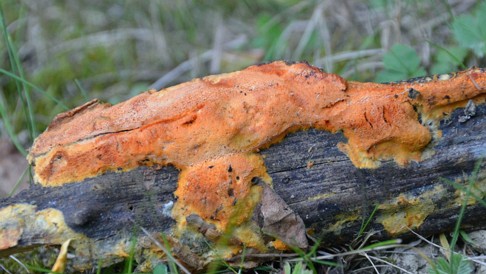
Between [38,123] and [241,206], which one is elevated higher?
[241,206]

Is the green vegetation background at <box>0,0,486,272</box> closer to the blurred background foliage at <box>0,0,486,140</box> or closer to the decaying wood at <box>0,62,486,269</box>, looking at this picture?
the blurred background foliage at <box>0,0,486,140</box>

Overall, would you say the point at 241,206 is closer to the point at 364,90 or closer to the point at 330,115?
the point at 330,115

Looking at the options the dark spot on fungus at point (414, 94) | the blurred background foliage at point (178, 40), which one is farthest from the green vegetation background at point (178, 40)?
the dark spot on fungus at point (414, 94)

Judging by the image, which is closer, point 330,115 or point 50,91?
point 330,115

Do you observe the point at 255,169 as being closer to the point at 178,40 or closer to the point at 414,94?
the point at 414,94

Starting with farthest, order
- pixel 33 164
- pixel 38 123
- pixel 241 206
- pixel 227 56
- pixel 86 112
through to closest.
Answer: pixel 227 56 → pixel 38 123 → pixel 86 112 → pixel 33 164 → pixel 241 206

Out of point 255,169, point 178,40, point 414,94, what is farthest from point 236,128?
point 178,40

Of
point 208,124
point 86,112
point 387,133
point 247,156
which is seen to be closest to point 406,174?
point 387,133
